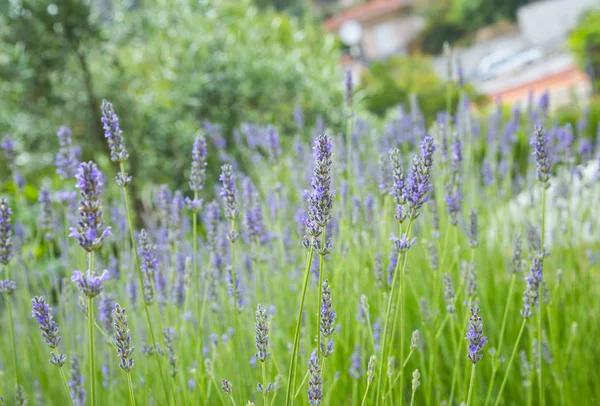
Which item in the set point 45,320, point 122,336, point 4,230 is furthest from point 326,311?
point 4,230

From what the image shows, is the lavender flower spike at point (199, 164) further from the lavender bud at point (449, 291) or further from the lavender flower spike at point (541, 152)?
the lavender flower spike at point (541, 152)

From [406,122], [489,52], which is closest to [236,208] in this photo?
[406,122]

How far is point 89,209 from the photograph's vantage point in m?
0.89

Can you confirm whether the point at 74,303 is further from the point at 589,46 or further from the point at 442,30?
the point at 442,30

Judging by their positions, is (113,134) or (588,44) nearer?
(113,134)

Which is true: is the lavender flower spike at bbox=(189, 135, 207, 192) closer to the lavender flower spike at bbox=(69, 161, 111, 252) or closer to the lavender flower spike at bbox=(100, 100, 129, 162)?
the lavender flower spike at bbox=(100, 100, 129, 162)

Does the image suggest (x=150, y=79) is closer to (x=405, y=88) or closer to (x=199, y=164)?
(x=199, y=164)

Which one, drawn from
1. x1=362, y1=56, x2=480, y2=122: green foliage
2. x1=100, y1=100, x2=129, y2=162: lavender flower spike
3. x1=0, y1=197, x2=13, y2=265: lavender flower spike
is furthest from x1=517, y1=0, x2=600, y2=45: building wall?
x1=0, y1=197, x2=13, y2=265: lavender flower spike

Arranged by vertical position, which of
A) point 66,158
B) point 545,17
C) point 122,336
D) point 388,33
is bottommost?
point 122,336

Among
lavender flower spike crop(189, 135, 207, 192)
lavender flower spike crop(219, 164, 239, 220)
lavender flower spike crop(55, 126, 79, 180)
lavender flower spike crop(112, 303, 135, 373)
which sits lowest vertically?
lavender flower spike crop(112, 303, 135, 373)

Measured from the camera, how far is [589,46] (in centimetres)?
1198

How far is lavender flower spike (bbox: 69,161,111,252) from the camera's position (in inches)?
34.9

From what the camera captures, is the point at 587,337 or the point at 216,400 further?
the point at 587,337

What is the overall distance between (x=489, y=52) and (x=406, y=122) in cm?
2290
